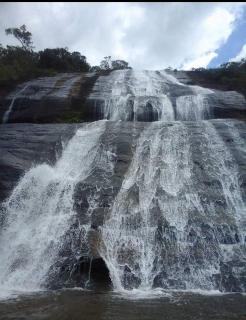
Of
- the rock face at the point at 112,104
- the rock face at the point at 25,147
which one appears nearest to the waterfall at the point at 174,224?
the rock face at the point at 25,147

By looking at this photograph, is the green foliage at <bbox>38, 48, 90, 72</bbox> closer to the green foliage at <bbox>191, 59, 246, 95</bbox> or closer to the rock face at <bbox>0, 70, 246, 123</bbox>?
the green foliage at <bbox>191, 59, 246, 95</bbox>

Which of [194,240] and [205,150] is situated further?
[205,150]

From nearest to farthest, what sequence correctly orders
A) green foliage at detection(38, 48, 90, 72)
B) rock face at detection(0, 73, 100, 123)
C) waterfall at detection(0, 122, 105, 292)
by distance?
1. waterfall at detection(0, 122, 105, 292)
2. rock face at detection(0, 73, 100, 123)
3. green foliage at detection(38, 48, 90, 72)

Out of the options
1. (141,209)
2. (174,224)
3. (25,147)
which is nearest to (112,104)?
(25,147)

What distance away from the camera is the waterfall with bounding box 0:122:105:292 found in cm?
1245

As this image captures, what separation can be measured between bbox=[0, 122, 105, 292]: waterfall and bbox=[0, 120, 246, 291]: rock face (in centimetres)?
4

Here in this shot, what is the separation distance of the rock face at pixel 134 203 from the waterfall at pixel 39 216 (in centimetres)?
4

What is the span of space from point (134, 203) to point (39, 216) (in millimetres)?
3516

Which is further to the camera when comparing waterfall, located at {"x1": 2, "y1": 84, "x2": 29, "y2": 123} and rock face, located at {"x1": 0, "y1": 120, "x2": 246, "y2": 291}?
waterfall, located at {"x1": 2, "y1": 84, "x2": 29, "y2": 123}

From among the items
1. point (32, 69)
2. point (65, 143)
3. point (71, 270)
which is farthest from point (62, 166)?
point (32, 69)

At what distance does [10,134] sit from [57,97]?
20.7 feet

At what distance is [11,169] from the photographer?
17.0 metres

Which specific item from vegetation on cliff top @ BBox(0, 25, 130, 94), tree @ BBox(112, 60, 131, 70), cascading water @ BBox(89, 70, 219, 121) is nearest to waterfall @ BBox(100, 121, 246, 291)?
cascading water @ BBox(89, 70, 219, 121)

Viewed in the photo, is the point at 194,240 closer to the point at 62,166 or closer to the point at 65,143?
the point at 62,166
